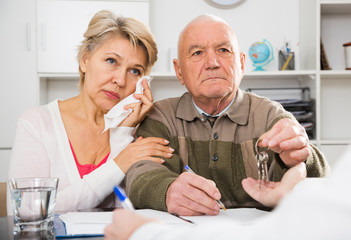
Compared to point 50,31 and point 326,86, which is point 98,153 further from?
point 326,86

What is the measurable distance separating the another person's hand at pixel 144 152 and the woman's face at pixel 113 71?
306 mm

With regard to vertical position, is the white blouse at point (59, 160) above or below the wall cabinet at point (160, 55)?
below


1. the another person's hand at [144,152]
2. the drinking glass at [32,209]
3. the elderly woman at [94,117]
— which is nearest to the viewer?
the drinking glass at [32,209]

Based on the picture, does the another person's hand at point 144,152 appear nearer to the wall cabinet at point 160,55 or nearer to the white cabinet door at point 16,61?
the wall cabinet at point 160,55

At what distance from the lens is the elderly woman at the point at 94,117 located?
1588mm

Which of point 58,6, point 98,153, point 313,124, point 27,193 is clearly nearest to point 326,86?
point 313,124

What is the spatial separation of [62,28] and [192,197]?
7.34 ft

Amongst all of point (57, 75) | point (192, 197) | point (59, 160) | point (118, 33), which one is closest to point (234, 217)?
point (192, 197)

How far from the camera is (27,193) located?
92 centimetres

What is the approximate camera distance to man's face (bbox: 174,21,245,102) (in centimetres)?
164

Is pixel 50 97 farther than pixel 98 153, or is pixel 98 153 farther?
pixel 50 97

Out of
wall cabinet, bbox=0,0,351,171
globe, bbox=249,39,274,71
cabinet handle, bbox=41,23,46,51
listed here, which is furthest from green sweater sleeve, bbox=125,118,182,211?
Answer: globe, bbox=249,39,274,71

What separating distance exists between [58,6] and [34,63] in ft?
1.40

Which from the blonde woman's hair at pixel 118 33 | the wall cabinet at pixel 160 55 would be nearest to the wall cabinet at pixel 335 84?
the wall cabinet at pixel 160 55
